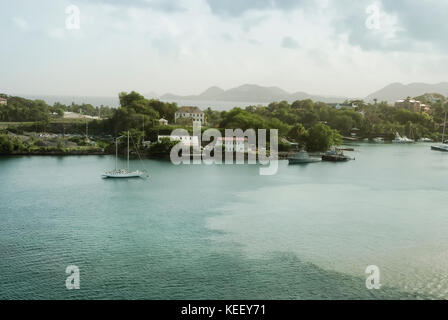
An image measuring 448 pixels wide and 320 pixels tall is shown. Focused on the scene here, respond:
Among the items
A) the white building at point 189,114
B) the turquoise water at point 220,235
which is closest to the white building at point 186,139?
the turquoise water at point 220,235

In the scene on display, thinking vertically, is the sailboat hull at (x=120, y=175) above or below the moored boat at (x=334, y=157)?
below

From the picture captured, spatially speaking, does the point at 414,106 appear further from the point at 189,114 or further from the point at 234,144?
the point at 234,144

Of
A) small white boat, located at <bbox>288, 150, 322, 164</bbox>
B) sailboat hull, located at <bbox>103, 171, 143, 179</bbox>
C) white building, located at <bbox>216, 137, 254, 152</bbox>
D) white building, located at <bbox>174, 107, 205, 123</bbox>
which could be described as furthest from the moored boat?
white building, located at <bbox>174, 107, 205, 123</bbox>

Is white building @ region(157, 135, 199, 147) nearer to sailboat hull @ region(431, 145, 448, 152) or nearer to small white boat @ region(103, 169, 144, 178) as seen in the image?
small white boat @ region(103, 169, 144, 178)

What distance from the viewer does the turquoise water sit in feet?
15.3

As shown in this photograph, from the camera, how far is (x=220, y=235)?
244 inches

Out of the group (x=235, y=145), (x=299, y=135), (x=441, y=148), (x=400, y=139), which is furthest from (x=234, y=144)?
(x=400, y=139)

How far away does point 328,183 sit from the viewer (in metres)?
10.3

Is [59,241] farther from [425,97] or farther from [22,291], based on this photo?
[425,97]

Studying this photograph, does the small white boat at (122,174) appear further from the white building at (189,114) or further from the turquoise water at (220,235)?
the white building at (189,114)

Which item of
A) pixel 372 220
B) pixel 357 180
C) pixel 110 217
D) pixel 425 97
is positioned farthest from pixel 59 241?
pixel 425 97

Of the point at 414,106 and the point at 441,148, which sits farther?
the point at 414,106

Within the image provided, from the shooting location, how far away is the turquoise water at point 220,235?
15.3 feet

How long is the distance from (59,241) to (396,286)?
4142 millimetres
